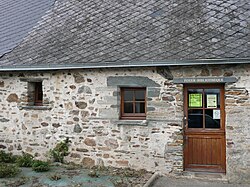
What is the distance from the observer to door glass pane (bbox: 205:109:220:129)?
7.01 meters

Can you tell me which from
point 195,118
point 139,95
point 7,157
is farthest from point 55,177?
point 195,118

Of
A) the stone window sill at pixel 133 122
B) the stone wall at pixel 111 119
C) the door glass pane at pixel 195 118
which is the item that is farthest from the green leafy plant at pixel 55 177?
the door glass pane at pixel 195 118

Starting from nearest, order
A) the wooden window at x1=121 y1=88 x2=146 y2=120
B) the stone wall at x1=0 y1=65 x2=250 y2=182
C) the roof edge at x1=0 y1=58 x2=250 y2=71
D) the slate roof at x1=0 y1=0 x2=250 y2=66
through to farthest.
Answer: the roof edge at x1=0 y1=58 x2=250 y2=71, the stone wall at x1=0 y1=65 x2=250 y2=182, the slate roof at x1=0 y1=0 x2=250 y2=66, the wooden window at x1=121 y1=88 x2=146 y2=120

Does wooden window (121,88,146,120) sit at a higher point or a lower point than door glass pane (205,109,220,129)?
higher

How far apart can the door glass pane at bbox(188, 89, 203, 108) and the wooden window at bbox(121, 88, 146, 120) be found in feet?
3.63

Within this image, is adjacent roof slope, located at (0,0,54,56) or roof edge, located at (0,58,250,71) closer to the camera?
roof edge, located at (0,58,250,71)

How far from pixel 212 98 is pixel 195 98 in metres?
0.39

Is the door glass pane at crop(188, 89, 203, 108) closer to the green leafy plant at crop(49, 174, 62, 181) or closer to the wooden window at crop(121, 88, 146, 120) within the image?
the wooden window at crop(121, 88, 146, 120)

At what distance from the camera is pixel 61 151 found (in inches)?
307

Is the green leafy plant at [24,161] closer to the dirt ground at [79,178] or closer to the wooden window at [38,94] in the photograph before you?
the dirt ground at [79,178]

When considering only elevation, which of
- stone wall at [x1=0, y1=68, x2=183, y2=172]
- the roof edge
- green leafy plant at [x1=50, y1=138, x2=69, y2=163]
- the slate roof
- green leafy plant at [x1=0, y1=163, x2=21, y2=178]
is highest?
the slate roof

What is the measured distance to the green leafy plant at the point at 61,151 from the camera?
779cm

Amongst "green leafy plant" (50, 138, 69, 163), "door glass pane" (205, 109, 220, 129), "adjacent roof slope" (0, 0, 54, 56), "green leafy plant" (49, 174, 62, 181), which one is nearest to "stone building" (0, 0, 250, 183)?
"door glass pane" (205, 109, 220, 129)

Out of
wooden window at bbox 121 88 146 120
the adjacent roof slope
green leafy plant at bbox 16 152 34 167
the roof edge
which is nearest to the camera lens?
the roof edge
